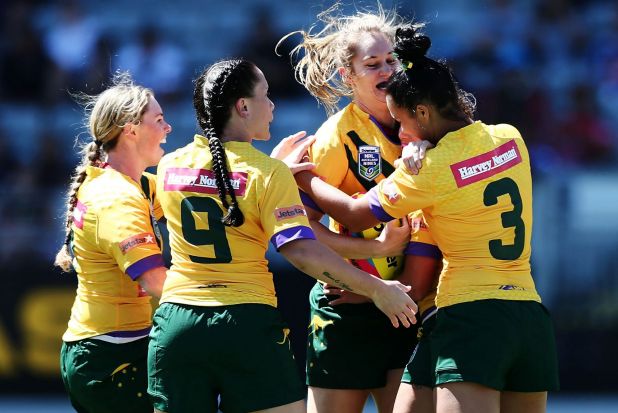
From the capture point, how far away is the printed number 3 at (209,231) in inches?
142

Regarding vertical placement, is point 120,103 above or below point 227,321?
above

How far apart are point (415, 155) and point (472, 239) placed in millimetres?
370

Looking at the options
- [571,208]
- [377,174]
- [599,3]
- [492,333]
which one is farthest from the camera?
[599,3]

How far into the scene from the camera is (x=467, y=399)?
3492 mm

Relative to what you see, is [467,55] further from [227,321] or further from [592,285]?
[227,321]

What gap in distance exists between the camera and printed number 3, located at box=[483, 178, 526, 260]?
3613mm

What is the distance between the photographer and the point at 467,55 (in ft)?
32.9

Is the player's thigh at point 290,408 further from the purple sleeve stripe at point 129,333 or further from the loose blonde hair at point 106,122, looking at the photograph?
the loose blonde hair at point 106,122

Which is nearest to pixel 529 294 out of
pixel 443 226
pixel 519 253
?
pixel 519 253

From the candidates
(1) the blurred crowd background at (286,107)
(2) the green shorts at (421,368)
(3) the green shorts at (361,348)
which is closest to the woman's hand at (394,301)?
(2) the green shorts at (421,368)

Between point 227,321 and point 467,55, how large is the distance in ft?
23.0

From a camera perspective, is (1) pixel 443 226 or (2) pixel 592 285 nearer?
(1) pixel 443 226

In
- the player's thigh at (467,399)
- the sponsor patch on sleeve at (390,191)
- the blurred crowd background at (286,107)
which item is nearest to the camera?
the player's thigh at (467,399)

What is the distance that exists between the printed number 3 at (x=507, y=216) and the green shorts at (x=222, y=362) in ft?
2.85
